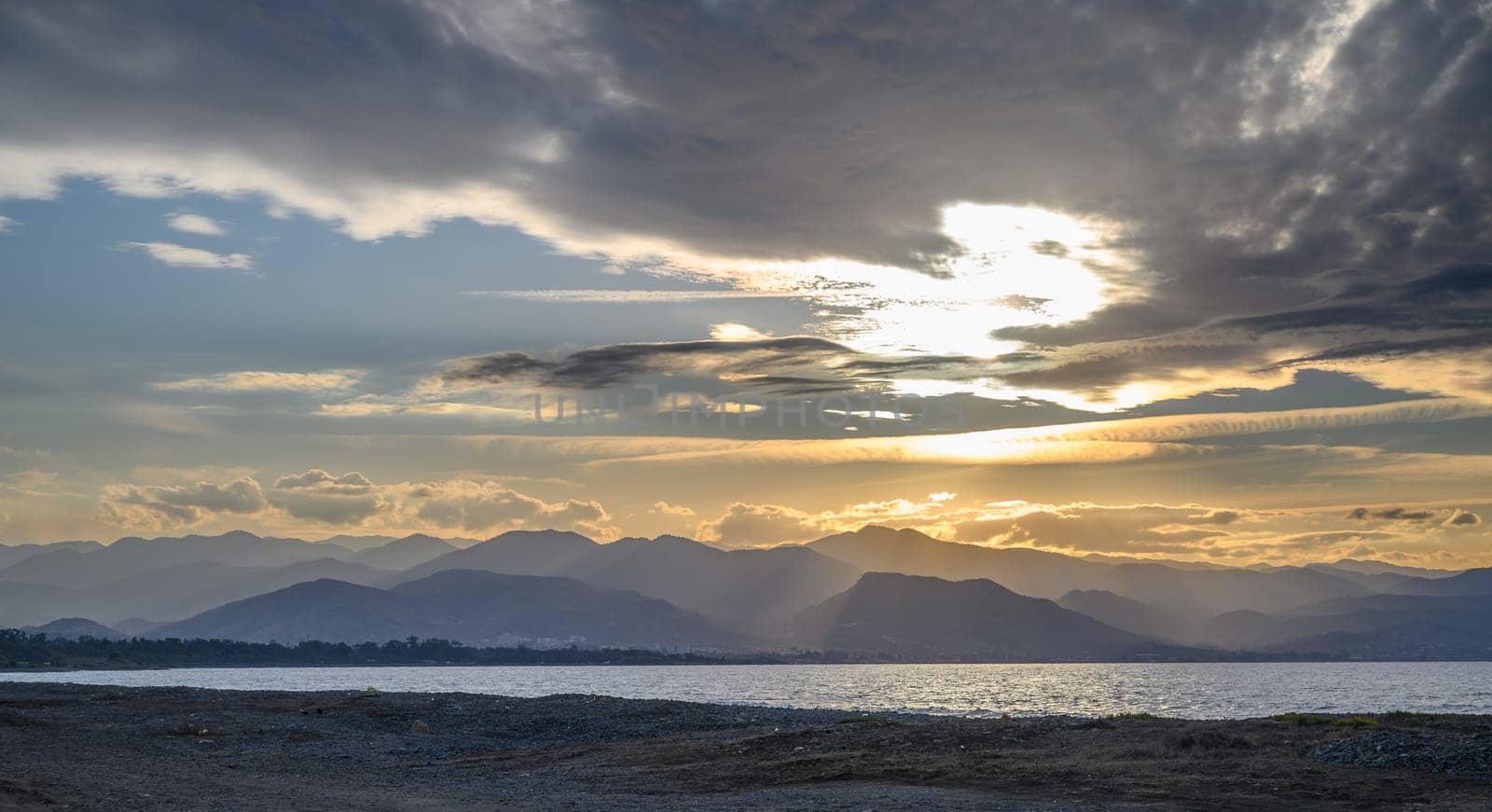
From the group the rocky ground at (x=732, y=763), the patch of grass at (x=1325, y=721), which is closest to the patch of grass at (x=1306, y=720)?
the patch of grass at (x=1325, y=721)

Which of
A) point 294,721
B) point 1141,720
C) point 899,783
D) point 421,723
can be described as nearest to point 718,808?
point 899,783

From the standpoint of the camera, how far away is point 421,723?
47938mm

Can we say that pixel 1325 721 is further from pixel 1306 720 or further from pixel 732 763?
pixel 732 763

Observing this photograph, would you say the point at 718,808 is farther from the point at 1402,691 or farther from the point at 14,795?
the point at 1402,691

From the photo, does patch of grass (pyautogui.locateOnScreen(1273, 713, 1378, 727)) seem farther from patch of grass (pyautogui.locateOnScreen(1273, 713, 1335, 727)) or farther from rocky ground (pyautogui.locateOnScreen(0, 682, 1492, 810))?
rocky ground (pyautogui.locateOnScreen(0, 682, 1492, 810))

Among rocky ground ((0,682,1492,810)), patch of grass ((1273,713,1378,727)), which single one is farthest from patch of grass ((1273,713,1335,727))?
rocky ground ((0,682,1492,810))

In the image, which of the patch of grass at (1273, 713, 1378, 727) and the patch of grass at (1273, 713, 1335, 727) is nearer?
the patch of grass at (1273, 713, 1378, 727)

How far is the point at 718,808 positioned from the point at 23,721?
106 ft

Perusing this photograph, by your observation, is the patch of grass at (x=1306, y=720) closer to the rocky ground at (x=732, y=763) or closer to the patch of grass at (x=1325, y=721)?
the patch of grass at (x=1325, y=721)

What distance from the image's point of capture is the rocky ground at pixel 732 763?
2523 cm

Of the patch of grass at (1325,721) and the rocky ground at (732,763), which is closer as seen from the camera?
the rocky ground at (732,763)

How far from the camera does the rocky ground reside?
25.2 metres

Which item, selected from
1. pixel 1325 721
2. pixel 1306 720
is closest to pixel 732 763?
pixel 1306 720

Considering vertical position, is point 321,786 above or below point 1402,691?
above
